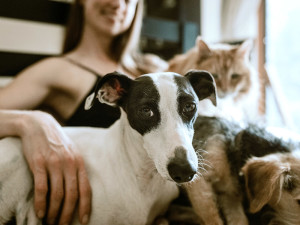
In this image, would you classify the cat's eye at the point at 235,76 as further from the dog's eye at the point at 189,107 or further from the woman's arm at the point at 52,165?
the woman's arm at the point at 52,165

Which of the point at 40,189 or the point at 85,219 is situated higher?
the point at 40,189

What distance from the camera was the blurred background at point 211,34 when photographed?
1.94 meters

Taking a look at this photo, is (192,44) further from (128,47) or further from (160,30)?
(128,47)

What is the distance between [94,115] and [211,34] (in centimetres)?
232

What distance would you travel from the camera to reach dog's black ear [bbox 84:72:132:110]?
0.79 metres

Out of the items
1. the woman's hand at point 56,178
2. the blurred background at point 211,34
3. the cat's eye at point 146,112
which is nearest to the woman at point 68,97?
the woman's hand at point 56,178

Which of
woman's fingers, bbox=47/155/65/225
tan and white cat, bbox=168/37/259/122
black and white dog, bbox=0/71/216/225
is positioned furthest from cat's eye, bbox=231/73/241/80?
woman's fingers, bbox=47/155/65/225

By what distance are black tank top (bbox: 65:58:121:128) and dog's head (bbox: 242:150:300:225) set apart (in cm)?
58

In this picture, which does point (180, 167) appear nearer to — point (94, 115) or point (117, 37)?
point (94, 115)

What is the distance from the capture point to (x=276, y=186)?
805 mm

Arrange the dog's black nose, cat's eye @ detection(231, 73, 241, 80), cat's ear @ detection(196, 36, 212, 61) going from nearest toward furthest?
the dog's black nose → cat's ear @ detection(196, 36, 212, 61) → cat's eye @ detection(231, 73, 241, 80)

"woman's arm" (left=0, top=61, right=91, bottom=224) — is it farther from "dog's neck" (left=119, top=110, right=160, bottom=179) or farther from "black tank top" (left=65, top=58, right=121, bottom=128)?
"black tank top" (left=65, top=58, right=121, bottom=128)

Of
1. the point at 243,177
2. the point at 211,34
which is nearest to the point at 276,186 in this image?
the point at 243,177

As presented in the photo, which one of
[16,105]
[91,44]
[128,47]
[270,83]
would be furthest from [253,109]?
[16,105]
